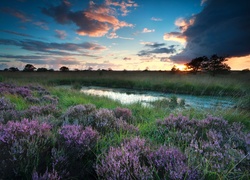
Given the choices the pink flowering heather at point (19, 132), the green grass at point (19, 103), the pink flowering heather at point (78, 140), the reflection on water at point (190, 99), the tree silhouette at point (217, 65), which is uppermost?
the tree silhouette at point (217, 65)

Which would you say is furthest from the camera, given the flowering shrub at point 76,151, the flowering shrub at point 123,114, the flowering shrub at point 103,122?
the flowering shrub at point 123,114

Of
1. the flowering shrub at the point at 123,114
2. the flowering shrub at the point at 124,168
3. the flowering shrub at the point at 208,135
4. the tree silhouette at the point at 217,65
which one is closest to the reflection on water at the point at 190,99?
the flowering shrub at the point at 123,114

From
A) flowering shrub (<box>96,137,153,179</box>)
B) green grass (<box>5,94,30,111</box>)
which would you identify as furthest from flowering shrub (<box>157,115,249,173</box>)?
green grass (<box>5,94,30,111</box>)

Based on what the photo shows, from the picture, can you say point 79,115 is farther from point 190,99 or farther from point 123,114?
point 190,99

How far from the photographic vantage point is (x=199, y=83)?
19.2 m

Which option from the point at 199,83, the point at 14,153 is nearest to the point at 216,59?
the point at 199,83

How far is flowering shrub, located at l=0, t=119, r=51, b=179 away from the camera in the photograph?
1.81m

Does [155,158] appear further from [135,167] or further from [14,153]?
[14,153]

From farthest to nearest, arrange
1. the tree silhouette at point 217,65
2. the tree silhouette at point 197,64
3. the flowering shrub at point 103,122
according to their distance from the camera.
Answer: the tree silhouette at point 197,64
the tree silhouette at point 217,65
the flowering shrub at point 103,122

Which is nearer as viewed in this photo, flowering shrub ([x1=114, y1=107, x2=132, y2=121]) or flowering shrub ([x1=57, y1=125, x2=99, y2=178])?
flowering shrub ([x1=57, y1=125, x2=99, y2=178])

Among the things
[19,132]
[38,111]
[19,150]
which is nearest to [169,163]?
[19,150]

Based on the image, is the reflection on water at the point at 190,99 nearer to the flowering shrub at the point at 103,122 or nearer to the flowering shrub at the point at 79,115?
the flowering shrub at the point at 79,115

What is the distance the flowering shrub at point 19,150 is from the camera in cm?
181

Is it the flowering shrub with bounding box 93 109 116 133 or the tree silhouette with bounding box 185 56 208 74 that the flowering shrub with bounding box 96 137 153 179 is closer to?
the flowering shrub with bounding box 93 109 116 133
